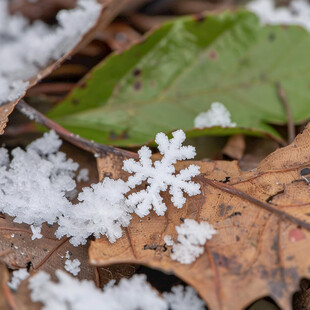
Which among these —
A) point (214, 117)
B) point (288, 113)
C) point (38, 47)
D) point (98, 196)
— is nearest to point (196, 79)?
point (214, 117)

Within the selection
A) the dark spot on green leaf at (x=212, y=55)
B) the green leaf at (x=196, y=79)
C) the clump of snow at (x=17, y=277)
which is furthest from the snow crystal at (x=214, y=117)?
the clump of snow at (x=17, y=277)

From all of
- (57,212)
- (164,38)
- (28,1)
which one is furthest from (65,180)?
(28,1)

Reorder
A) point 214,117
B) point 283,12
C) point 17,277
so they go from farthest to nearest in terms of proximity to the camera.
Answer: point 283,12
point 214,117
point 17,277

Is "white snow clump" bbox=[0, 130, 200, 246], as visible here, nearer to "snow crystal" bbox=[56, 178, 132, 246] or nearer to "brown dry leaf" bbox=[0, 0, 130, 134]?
"snow crystal" bbox=[56, 178, 132, 246]

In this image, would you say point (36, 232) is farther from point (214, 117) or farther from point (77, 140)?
point (214, 117)

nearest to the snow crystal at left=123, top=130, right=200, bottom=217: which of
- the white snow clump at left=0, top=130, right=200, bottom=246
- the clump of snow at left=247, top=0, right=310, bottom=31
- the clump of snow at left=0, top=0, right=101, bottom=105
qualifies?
the white snow clump at left=0, top=130, right=200, bottom=246

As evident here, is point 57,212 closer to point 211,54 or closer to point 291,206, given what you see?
point 291,206
